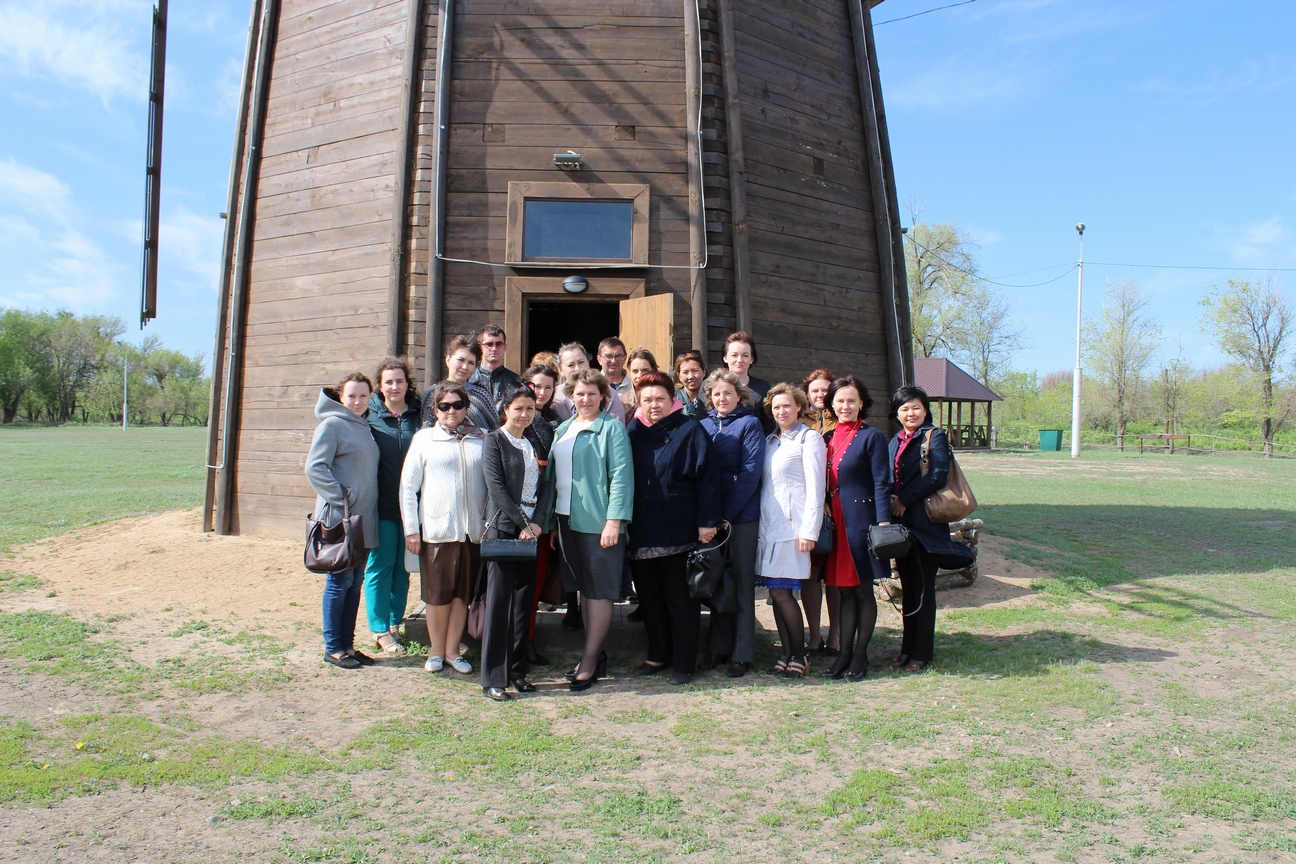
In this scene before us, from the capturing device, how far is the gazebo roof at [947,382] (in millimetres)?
36312

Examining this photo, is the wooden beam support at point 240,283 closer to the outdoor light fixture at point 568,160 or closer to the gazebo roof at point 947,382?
the outdoor light fixture at point 568,160

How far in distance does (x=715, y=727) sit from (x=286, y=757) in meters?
2.01

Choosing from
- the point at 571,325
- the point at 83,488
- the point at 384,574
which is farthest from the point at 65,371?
the point at 384,574

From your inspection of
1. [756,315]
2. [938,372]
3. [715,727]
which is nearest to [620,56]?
[756,315]

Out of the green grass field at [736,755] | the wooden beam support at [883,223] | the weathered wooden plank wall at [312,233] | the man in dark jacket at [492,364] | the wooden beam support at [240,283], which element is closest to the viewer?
the green grass field at [736,755]

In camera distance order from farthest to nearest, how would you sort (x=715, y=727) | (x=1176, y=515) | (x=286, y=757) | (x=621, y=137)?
1. (x=1176, y=515)
2. (x=621, y=137)
3. (x=715, y=727)
4. (x=286, y=757)

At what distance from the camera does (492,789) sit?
3.49 m

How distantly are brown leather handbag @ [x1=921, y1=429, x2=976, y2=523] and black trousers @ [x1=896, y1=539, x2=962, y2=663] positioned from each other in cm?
23

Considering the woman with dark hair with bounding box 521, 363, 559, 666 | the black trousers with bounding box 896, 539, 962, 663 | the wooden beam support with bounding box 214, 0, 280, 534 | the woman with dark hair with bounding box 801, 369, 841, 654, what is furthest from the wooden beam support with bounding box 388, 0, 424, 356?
the black trousers with bounding box 896, 539, 962, 663

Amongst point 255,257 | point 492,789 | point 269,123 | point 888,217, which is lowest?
point 492,789

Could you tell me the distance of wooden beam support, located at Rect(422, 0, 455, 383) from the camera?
318 inches

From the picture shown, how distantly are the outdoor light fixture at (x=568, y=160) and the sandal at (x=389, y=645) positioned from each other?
476 cm

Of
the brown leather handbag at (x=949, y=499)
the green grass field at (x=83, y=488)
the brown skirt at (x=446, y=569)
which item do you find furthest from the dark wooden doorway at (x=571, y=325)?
the brown leather handbag at (x=949, y=499)

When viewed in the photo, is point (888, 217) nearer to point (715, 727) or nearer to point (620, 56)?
point (620, 56)
